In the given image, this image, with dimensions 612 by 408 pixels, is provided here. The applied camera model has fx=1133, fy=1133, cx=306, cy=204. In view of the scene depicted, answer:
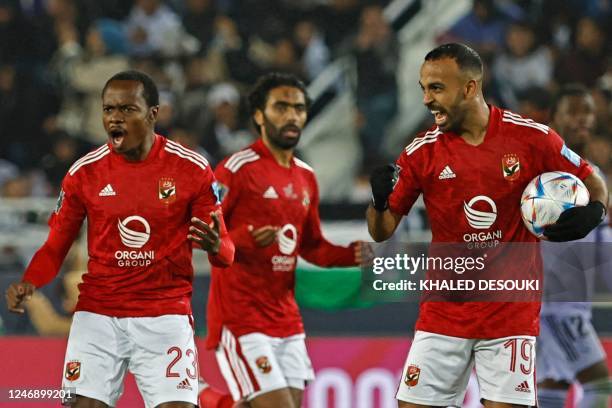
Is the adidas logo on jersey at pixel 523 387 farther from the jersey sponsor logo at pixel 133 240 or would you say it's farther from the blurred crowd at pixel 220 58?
the blurred crowd at pixel 220 58

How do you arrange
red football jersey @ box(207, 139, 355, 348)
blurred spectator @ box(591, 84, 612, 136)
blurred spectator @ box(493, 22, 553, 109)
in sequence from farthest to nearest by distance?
blurred spectator @ box(493, 22, 553, 109), blurred spectator @ box(591, 84, 612, 136), red football jersey @ box(207, 139, 355, 348)

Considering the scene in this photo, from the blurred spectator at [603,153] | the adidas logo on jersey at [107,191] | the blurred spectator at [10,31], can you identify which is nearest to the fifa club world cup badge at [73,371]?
the adidas logo on jersey at [107,191]

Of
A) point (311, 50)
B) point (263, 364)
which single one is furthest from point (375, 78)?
point (263, 364)

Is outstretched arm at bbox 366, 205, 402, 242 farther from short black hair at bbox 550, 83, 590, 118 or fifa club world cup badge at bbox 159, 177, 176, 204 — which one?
short black hair at bbox 550, 83, 590, 118

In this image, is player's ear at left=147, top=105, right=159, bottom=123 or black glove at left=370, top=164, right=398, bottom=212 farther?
player's ear at left=147, top=105, right=159, bottom=123

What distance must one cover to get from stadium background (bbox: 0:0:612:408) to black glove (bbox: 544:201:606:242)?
5.14 metres

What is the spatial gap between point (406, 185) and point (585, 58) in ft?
22.0

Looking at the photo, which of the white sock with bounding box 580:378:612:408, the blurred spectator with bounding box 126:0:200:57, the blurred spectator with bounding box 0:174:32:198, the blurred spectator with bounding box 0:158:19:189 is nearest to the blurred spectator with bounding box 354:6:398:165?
the blurred spectator with bounding box 126:0:200:57

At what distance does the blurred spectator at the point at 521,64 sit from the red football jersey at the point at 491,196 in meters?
6.23

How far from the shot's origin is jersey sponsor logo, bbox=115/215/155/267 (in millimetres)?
5371

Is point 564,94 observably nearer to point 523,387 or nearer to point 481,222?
point 481,222

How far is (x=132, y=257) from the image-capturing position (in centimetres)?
538

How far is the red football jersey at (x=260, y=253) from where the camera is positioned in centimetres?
652

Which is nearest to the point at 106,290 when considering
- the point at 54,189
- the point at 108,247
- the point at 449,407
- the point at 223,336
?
the point at 108,247
